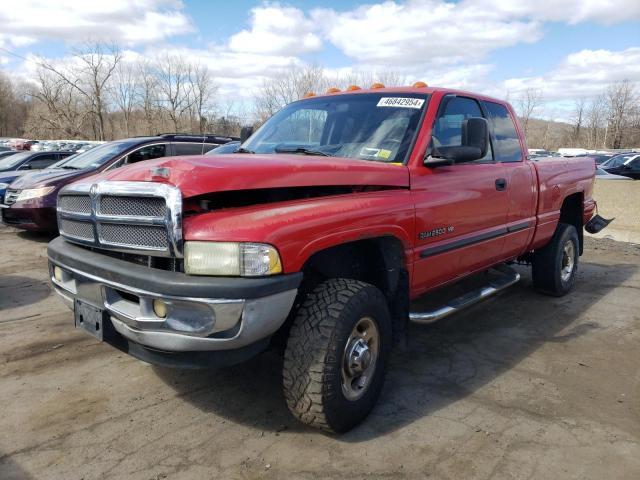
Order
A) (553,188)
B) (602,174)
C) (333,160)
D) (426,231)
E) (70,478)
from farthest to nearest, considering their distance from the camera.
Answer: (602,174), (553,188), (426,231), (333,160), (70,478)

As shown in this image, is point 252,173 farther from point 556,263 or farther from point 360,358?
point 556,263

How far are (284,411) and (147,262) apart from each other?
126 cm

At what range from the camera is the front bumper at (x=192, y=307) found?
91.5 inches

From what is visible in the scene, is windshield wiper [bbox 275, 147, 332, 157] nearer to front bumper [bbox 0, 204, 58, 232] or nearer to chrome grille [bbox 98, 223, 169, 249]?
chrome grille [bbox 98, 223, 169, 249]

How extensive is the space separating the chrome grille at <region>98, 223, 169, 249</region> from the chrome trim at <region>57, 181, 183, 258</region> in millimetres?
16

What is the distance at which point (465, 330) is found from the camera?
4648mm

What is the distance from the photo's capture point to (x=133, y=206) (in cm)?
255

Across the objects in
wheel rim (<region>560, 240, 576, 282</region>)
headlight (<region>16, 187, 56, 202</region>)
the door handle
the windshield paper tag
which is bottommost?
wheel rim (<region>560, 240, 576, 282</region>)

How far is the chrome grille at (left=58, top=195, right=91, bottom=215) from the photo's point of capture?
2.84m

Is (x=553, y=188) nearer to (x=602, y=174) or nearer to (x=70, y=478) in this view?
(x=70, y=478)

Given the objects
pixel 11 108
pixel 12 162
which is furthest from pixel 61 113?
pixel 12 162

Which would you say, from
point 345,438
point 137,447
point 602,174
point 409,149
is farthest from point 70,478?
point 602,174

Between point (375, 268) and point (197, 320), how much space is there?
4.44 ft

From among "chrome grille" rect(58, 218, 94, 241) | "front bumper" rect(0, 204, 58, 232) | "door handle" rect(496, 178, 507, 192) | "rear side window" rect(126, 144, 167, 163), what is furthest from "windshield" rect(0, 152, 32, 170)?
"door handle" rect(496, 178, 507, 192)
